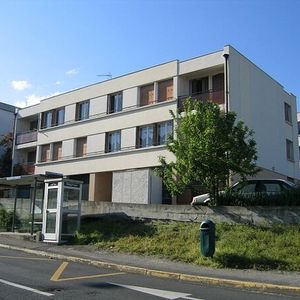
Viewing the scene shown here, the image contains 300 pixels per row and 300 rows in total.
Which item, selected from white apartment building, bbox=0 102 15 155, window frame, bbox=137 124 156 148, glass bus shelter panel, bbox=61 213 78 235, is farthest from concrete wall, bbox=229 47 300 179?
white apartment building, bbox=0 102 15 155

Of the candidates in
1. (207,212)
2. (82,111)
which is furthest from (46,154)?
(207,212)

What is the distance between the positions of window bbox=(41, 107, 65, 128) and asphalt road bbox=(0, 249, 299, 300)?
2733 cm

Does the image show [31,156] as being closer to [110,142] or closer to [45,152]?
[45,152]

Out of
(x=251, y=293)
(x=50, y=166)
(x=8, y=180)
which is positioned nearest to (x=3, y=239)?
(x=8, y=180)

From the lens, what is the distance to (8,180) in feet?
81.8

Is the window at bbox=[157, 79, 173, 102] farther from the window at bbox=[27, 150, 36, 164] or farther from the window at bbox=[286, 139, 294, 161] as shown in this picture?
the window at bbox=[27, 150, 36, 164]

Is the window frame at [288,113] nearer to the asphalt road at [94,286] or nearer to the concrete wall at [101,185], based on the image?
the concrete wall at [101,185]

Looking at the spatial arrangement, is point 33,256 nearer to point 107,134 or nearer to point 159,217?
point 159,217

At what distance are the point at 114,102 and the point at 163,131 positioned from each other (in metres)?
6.01

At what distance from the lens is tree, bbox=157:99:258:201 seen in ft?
63.2

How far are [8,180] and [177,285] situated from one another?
48.8 ft

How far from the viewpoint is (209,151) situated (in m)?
19.0

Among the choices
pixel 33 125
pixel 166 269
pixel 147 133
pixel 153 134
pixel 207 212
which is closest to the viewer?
pixel 166 269

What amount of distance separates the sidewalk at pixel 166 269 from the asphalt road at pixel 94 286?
42 cm
